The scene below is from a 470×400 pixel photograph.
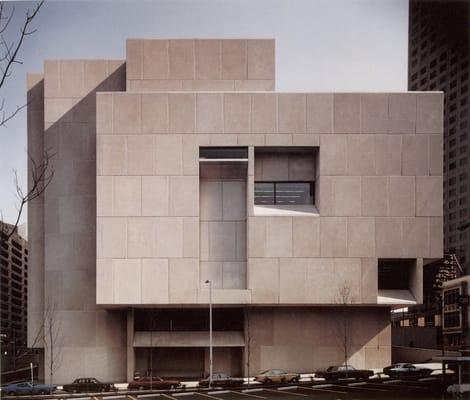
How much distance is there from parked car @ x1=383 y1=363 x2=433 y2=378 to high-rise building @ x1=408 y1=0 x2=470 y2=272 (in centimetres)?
870

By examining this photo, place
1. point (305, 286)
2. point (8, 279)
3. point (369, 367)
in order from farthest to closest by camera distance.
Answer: point (8, 279), point (369, 367), point (305, 286)

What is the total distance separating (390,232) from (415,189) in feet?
9.10

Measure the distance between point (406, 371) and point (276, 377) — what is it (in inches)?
285

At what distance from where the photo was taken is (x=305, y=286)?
29297mm

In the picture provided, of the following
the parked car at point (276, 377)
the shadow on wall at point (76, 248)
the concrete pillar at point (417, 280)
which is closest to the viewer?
the parked car at point (276, 377)

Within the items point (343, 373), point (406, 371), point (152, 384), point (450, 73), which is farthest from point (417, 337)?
point (450, 73)

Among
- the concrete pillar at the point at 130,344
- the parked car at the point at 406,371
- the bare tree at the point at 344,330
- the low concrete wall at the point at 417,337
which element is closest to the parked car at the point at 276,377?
the bare tree at the point at 344,330

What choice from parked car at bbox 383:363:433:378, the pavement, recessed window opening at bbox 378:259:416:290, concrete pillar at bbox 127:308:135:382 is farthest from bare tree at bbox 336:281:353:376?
concrete pillar at bbox 127:308:135:382

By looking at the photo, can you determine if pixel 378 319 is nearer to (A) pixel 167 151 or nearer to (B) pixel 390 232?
(B) pixel 390 232

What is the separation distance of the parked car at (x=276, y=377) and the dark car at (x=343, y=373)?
4.32ft

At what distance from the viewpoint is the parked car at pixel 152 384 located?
28.6 m

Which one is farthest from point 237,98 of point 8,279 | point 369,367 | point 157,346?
point 8,279

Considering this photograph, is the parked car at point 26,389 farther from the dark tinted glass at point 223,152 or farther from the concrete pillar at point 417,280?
the concrete pillar at point 417,280

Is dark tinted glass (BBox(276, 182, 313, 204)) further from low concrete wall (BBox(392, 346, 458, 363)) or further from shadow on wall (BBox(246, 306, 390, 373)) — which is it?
low concrete wall (BBox(392, 346, 458, 363))
